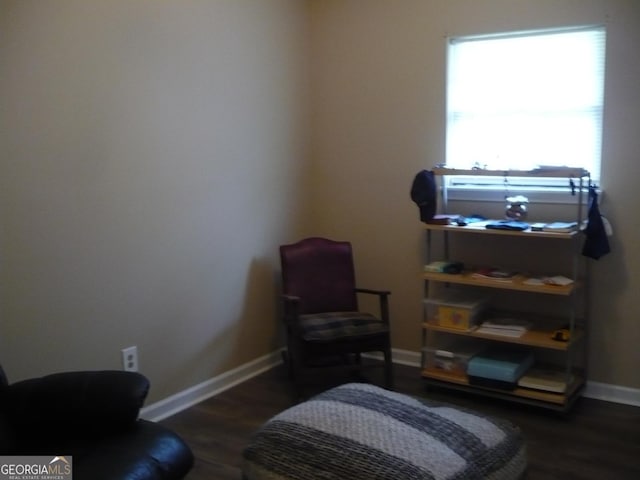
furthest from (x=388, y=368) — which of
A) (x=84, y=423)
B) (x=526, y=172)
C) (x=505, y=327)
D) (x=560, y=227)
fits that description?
(x=84, y=423)

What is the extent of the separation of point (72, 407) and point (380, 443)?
108 centimetres

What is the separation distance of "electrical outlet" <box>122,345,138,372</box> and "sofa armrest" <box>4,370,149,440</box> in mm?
928

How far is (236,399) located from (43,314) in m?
1.30

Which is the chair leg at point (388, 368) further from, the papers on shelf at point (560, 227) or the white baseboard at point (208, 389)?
the papers on shelf at point (560, 227)

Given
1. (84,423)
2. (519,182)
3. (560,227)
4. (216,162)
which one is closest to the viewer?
(84,423)

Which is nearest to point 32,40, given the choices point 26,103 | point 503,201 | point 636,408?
point 26,103

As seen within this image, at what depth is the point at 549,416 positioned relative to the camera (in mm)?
3451

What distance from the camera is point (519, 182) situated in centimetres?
382

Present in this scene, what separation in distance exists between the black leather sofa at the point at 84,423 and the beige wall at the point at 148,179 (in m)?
0.54

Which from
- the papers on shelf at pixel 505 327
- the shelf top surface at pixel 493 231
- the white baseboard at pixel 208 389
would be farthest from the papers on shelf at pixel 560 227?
the white baseboard at pixel 208 389

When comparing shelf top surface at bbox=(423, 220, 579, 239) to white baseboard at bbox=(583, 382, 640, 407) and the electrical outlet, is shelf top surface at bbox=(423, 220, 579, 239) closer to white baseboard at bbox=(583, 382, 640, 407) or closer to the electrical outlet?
white baseboard at bbox=(583, 382, 640, 407)

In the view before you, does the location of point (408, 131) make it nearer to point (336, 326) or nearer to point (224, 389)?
point (336, 326)

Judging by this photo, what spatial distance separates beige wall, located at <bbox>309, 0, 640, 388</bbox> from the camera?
3.48 metres

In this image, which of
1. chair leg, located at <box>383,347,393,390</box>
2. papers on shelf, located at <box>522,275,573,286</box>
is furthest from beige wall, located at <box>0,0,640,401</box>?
chair leg, located at <box>383,347,393,390</box>
